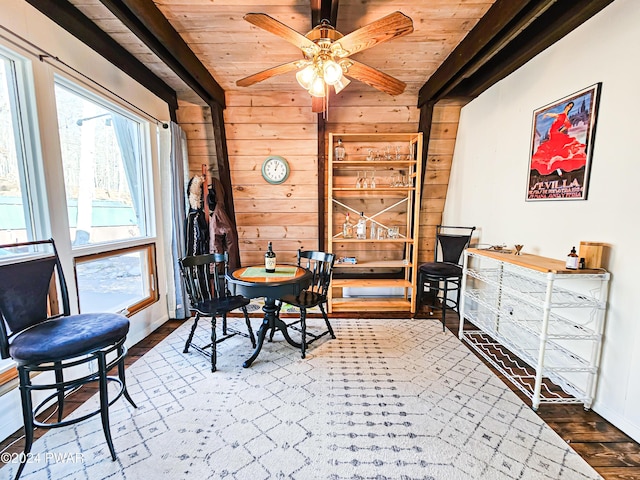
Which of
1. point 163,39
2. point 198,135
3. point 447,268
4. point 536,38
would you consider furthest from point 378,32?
point 198,135

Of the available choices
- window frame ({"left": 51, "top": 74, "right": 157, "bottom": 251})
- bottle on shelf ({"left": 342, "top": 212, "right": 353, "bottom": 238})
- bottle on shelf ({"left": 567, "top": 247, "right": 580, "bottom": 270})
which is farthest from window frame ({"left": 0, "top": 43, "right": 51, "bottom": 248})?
bottle on shelf ({"left": 567, "top": 247, "right": 580, "bottom": 270})

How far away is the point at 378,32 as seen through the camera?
161 centimetres

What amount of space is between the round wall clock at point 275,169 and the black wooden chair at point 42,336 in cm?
225

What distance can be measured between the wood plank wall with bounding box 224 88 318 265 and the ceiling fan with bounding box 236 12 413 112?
1.34 metres

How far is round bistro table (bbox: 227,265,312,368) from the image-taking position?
2254mm

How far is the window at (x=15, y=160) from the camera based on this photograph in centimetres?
169

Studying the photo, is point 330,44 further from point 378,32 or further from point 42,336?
point 42,336

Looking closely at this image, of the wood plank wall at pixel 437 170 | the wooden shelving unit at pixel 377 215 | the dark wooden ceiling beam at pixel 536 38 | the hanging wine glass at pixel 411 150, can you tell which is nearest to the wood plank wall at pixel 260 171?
the wooden shelving unit at pixel 377 215

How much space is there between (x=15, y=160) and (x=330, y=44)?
204cm

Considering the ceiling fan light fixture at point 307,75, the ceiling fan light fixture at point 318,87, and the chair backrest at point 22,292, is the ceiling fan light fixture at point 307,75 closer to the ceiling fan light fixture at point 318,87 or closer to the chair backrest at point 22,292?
the ceiling fan light fixture at point 318,87

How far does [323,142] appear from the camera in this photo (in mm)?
3451

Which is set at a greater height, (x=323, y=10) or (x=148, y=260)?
(x=323, y=10)

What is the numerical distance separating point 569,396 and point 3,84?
4.13 metres

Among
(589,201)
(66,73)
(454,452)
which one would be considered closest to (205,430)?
(454,452)
